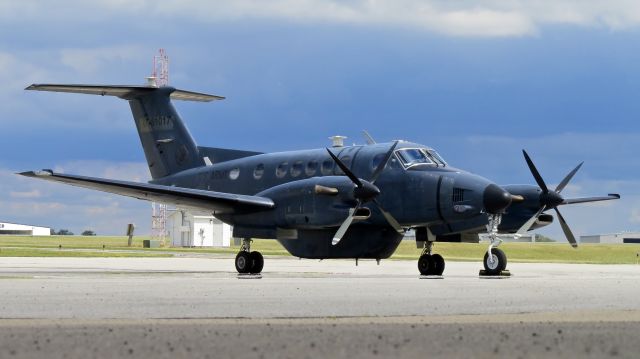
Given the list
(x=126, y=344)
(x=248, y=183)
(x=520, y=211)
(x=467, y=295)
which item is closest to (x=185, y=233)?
(x=248, y=183)

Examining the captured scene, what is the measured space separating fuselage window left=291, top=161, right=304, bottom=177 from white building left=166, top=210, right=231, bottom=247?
60.5 m

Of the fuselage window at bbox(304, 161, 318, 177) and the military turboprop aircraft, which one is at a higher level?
the fuselage window at bbox(304, 161, 318, 177)

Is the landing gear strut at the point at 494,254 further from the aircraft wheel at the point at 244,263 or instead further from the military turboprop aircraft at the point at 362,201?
the aircraft wheel at the point at 244,263

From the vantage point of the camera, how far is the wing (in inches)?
1175

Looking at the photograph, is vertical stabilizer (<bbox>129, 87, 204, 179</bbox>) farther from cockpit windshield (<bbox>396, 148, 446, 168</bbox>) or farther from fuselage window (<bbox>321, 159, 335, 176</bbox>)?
cockpit windshield (<bbox>396, 148, 446, 168</bbox>)

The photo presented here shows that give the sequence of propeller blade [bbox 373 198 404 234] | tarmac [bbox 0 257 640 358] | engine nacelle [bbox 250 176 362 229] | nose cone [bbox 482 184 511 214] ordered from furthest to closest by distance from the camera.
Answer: propeller blade [bbox 373 198 404 234] < engine nacelle [bbox 250 176 362 229] < nose cone [bbox 482 184 511 214] < tarmac [bbox 0 257 640 358]

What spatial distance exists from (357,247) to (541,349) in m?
21.6

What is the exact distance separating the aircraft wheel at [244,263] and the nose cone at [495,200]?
8608 mm

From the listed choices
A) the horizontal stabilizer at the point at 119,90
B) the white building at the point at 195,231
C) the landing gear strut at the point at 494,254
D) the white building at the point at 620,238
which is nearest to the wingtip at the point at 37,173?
the horizontal stabilizer at the point at 119,90

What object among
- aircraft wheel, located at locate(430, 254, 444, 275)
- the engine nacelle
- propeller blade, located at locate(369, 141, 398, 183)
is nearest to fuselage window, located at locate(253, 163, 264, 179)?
the engine nacelle

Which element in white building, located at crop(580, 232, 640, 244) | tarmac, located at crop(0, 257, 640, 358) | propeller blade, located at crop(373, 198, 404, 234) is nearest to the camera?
tarmac, located at crop(0, 257, 640, 358)

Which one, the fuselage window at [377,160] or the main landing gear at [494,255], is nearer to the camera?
the main landing gear at [494,255]

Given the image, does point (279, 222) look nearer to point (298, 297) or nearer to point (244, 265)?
point (244, 265)

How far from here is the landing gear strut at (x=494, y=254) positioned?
1083 inches
